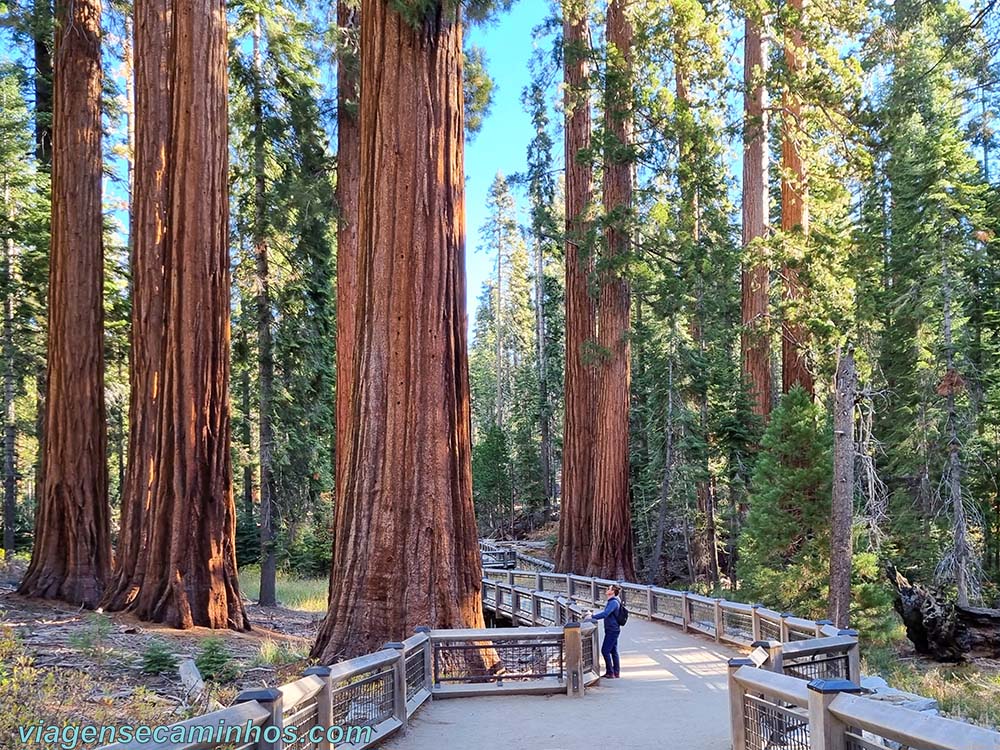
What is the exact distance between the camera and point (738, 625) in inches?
575

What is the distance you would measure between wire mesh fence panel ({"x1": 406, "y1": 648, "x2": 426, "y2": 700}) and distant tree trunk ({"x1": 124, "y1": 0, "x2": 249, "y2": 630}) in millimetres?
5298

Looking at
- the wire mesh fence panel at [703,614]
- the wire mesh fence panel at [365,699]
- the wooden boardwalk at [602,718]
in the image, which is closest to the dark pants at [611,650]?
the wooden boardwalk at [602,718]

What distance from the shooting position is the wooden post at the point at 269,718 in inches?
180

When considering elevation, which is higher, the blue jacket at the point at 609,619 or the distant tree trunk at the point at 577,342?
the distant tree trunk at the point at 577,342

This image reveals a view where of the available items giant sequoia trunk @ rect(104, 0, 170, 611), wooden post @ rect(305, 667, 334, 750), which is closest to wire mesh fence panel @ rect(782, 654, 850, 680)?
wooden post @ rect(305, 667, 334, 750)

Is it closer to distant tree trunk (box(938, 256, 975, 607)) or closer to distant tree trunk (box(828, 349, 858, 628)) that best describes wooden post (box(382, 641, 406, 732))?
distant tree trunk (box(828, 349, 858, 628))

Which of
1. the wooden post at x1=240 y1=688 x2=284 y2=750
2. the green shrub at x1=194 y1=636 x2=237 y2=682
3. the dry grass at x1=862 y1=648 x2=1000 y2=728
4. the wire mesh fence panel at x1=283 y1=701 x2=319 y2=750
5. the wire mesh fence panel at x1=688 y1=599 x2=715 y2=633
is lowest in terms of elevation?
the dry grass at x1=862 y1=648 x2=1000 y2=728

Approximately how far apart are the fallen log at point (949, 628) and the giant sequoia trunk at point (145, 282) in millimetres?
15079

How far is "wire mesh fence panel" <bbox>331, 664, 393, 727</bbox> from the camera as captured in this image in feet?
21.3

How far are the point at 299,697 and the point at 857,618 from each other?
1480 cm

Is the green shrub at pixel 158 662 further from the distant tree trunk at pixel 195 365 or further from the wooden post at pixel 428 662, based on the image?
the distant tree trunk at pixel 195 365

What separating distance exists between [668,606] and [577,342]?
9461mm

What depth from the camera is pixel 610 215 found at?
2209 centimetres

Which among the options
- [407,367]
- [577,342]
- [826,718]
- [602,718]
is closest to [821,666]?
[602,718]
